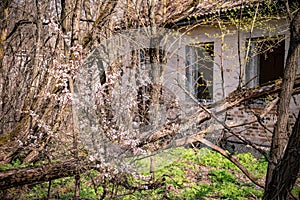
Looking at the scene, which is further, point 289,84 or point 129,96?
point 129,96

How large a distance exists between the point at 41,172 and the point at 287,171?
239 centimetres

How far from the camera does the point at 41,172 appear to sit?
3.47 metres

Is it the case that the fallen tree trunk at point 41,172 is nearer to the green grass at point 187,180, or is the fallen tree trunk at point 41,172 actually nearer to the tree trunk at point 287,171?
the green grass at point 187,180

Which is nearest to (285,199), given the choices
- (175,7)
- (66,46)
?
(66,46)

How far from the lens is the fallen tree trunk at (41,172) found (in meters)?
3.40

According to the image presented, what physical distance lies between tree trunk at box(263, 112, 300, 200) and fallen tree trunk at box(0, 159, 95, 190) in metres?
1.98

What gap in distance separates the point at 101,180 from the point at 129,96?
2.13 metres

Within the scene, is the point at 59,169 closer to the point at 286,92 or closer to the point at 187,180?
the point at 286,92

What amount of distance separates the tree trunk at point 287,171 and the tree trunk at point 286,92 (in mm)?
302

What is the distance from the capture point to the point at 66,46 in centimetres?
462

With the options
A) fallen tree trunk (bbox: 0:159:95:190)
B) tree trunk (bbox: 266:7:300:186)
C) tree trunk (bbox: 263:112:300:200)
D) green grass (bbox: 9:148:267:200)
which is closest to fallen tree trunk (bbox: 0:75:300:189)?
fallen tree trunk (bbox: 0:159:95:190)

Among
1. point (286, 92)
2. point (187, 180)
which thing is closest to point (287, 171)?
point (286, 92)

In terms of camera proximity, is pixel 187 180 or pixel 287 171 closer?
pixel 287 171

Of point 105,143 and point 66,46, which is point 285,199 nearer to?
point 105,143
